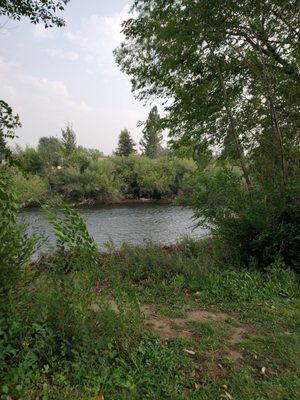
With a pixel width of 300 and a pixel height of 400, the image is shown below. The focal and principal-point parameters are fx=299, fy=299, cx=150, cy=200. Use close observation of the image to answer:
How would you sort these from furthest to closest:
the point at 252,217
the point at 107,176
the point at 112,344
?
the point at 107,176 → the point at 252,217 → the point at 112,344

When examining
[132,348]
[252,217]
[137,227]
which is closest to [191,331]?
[132,348]

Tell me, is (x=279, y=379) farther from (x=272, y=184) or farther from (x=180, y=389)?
(x=272, y=184)

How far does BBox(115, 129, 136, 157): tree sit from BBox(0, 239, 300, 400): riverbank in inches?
2039

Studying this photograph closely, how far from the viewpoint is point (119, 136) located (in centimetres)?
5584

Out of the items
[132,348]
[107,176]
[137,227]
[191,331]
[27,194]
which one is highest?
[107,176]

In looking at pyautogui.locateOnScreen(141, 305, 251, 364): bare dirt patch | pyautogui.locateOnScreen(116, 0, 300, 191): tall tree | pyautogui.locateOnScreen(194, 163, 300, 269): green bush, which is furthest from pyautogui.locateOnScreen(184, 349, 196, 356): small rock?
pyautogui.locateOnScreen(116, 0, 300, 191): tall tree

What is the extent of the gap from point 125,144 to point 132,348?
175 ft

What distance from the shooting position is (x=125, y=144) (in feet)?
180

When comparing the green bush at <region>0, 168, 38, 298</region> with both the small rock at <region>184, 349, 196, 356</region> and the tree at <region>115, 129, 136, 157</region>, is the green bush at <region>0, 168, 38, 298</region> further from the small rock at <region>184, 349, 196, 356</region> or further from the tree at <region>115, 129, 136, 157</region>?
the tree at <region>115, 129, 136, 157</region>

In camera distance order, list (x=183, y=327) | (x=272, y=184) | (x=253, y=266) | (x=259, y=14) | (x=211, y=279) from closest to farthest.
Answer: (x=183, y=327) → (x=211, y=279) → (x=253, y=266) → (x=272, y=184) → (x=259, y=14)

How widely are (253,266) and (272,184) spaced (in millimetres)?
1779

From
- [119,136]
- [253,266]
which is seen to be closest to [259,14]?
[253,266]

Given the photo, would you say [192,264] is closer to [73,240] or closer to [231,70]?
[73,240]

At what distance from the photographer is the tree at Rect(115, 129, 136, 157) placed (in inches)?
2156
